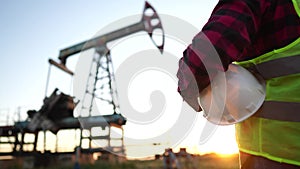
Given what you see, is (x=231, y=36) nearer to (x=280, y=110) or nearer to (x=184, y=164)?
(x=280, y=110)

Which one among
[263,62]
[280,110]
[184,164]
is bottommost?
[184,164]

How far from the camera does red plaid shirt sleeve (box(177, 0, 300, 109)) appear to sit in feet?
2.82

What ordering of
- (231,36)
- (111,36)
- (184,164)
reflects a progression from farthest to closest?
1. (111,36)
2. (184,164)
3. (231,36)

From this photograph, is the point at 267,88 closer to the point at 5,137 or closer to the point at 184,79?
the point at 184,79

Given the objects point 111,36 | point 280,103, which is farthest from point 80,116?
point 280,103

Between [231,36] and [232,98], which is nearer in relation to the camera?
[231,36]

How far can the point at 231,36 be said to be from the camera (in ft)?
2.80

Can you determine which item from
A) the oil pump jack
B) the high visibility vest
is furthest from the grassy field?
the high visibility vest

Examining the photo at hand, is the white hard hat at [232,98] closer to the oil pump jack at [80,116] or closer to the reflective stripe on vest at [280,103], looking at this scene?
the reflective stripe on vest at [280,103]

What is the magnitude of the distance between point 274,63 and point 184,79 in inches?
11.6

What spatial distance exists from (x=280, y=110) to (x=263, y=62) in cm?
16

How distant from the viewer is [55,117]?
57.0 ft

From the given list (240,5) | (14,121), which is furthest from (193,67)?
(14,121)

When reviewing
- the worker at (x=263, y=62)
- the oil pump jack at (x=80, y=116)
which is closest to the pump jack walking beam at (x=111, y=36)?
the oil pump jack at (x=80, y=116)
